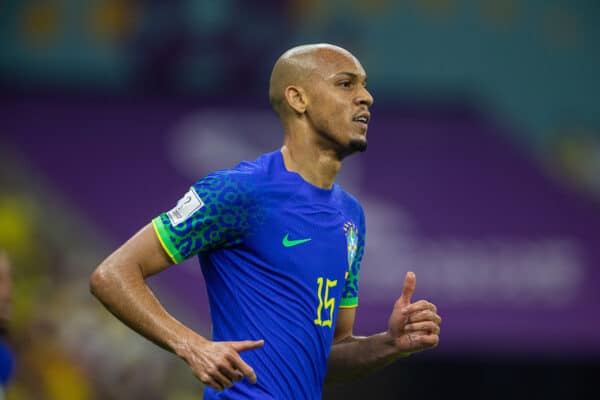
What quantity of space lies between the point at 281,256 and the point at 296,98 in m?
0.71

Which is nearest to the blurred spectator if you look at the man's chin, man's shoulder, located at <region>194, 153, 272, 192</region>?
man's shoulder, located at <region>194, 153, 272, 192</region>

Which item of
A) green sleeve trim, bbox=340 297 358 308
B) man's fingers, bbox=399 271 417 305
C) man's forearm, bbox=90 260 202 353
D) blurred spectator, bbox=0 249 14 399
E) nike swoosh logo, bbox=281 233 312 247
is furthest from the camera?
blurred spectator, bbox=0 249 14 399

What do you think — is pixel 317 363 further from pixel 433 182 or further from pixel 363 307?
pixel 433 182

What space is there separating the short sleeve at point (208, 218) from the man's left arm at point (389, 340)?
0.73 metres

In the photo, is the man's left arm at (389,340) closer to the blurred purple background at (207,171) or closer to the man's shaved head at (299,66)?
the man's shaved head at (299,66)

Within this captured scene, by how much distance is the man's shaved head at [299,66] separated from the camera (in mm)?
4340

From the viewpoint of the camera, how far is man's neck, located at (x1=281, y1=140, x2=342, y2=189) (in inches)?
170

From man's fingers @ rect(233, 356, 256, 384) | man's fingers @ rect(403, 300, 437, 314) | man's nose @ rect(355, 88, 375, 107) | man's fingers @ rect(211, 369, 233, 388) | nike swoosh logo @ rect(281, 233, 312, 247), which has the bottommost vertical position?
man's fingers @ rect(211, 369, 233, 388)

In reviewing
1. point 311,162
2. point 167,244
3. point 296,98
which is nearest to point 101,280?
point 167,244

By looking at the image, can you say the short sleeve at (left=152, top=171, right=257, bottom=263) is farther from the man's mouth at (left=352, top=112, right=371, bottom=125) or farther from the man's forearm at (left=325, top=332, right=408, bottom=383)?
the man's forearm at (left=325, top=332, right=408, bottom=383)

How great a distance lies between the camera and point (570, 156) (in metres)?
13.0

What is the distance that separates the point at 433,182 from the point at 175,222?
655 cm

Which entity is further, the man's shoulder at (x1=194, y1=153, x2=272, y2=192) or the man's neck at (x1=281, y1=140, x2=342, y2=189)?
the man's neck at (x1=281, y1=140, x2=342, y2=189)

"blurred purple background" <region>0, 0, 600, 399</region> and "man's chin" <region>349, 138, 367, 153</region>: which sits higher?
"blurred purple background" <region>0, 0, 600, 399</region>
